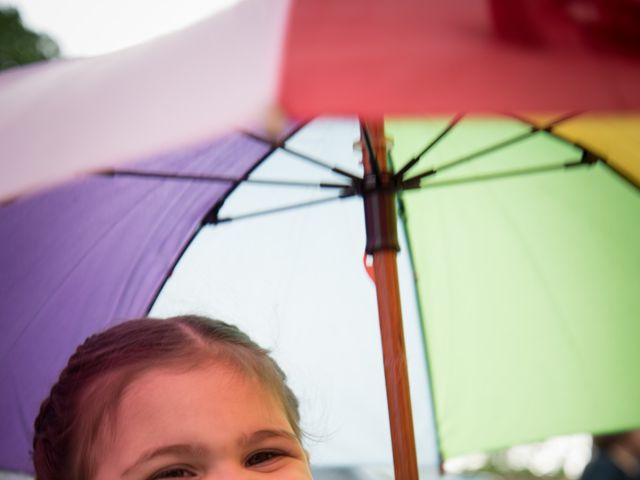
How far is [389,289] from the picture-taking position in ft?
6.81

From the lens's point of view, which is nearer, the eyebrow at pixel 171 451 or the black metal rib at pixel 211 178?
the eyebrow at pixel 171 451

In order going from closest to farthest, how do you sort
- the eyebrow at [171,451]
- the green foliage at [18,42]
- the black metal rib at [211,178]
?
the eyebrow at [171,451] < the black metal rib at [211,178] < the green foliage at [18,42]

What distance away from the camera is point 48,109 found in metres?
1.17

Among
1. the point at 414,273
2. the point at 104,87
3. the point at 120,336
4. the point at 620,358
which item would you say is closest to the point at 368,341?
the point at 414,273

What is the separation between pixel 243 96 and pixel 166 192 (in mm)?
1490

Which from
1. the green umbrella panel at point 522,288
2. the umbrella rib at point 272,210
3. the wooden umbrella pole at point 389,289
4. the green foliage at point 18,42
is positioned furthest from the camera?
the green foliage at point 18,42

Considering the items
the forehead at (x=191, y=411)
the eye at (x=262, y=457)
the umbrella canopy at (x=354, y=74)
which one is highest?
the umbrella canopy at (x=354, y=74)

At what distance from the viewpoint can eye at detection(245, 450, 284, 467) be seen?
159 centimetres

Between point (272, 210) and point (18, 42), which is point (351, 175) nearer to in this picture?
point (272, 210)

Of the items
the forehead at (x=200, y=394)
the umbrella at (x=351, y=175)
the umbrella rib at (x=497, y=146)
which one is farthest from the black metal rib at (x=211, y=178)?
the forehead at (x=200, y=394)

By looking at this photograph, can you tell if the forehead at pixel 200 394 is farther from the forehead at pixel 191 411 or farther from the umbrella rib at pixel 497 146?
the umbrella rib at pixel 497 146

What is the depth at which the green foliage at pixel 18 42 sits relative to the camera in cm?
930

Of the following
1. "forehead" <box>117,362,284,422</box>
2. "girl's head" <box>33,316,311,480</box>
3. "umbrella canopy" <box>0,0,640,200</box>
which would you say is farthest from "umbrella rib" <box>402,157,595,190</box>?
"umbrella canopy" <box>0,0,640,200</box>

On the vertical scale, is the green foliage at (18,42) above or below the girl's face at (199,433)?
above
